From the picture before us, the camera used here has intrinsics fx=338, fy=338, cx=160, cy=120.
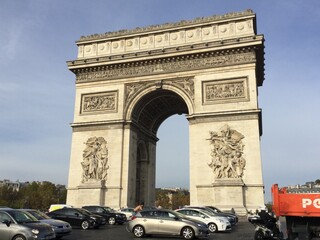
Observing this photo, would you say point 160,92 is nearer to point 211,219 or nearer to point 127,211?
point 127,211

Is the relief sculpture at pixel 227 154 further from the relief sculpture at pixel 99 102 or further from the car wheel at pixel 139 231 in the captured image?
the car wheel at pixel 139 231

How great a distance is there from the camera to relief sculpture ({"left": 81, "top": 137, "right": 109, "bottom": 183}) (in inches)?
1088

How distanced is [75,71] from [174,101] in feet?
31.3

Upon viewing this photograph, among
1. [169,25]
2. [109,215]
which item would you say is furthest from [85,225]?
[169,25]

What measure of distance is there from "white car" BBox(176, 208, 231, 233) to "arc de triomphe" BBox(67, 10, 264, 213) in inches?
270

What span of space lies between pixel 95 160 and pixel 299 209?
20.8 m

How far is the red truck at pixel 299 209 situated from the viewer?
9.29 m

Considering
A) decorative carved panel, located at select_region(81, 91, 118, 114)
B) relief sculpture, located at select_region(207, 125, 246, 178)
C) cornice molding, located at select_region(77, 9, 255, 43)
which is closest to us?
relief sculpture, located at select_region(207, 125, 246, 178)

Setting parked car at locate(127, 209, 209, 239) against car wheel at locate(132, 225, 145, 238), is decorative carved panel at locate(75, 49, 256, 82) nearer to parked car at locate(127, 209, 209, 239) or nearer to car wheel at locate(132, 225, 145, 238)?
parked car at locate(127, 209, 209, 239)

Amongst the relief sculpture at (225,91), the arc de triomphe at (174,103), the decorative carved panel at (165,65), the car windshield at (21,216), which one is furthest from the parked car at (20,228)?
the decorative carved panel at (165,65)

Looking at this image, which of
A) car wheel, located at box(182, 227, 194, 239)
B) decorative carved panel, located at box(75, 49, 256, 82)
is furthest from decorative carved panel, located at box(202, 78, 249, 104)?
car wheel, located at box(182, 227, 194, 239)

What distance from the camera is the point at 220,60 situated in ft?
88.6

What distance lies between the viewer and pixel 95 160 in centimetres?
2797

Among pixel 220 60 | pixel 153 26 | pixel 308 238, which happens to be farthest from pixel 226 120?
pixel 308 238
